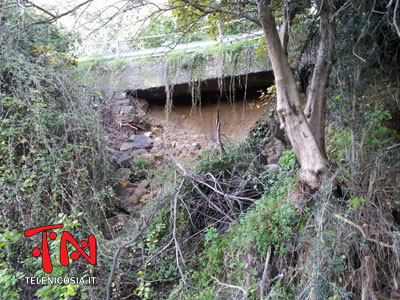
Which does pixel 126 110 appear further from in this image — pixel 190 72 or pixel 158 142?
pixel 190 72

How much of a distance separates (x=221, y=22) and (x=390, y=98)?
8.18 ft

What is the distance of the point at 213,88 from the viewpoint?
298 inches

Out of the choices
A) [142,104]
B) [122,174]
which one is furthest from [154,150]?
[142,104]

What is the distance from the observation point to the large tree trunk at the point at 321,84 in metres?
3.81

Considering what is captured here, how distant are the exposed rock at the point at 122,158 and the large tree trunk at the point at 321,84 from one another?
12.8 ft

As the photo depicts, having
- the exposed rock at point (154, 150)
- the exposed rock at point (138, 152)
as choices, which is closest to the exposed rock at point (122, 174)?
the exposed rock at point (138, 152)

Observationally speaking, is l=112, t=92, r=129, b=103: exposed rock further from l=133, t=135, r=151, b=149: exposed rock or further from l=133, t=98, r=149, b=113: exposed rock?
l=133, t=135, r=151, b=149: exposed rock

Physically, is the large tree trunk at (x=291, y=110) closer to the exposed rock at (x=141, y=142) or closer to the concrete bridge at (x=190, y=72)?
the concrete bridge at (x=190, y=72)

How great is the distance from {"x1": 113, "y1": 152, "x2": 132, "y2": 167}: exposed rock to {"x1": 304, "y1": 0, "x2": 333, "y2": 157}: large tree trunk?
3914 mm

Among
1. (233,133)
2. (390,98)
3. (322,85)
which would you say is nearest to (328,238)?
(322,85)

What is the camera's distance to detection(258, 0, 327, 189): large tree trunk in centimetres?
367

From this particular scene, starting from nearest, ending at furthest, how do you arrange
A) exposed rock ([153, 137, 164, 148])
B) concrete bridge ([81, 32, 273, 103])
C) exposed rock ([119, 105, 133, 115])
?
concrete bridge ([81, 32, 273, 103]) → exposed rock ([153, 137, 164, 148]) → exposed rock ([119, 105, 133, 115])
